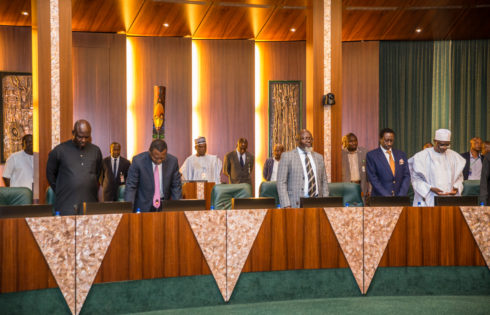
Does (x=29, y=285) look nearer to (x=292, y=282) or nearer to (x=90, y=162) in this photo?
(x=90, y=162)

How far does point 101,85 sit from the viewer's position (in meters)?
10.9

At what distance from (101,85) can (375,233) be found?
24.3ft

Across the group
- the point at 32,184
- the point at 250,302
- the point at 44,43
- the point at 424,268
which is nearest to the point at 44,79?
the point at 44,43

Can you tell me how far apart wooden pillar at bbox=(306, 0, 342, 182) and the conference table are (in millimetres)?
3420

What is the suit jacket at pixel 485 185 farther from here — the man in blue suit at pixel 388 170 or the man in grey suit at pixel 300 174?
the man in grey suit at pixel 300 174

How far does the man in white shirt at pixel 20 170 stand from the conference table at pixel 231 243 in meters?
3.76

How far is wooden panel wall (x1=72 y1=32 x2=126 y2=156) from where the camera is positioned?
35.3ft

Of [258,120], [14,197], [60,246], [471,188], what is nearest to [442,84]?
[258,120]

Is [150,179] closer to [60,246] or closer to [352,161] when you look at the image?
[60,246]

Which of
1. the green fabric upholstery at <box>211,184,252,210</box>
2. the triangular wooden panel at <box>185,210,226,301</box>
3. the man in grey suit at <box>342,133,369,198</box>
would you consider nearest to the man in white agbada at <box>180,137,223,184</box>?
the man in grey suit at <box>342,133,369,198</box>

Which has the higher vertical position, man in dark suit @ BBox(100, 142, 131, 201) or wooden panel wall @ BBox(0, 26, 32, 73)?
wooden panel wall @ BBox(0, 26, 32, 73)

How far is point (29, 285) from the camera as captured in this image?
3836 millimetres

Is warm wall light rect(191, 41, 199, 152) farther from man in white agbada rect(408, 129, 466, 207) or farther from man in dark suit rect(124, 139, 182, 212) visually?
man in dark suit rect(124, 139, 182, 212)

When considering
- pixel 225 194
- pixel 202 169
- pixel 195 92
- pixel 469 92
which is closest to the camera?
pixel 225 194
